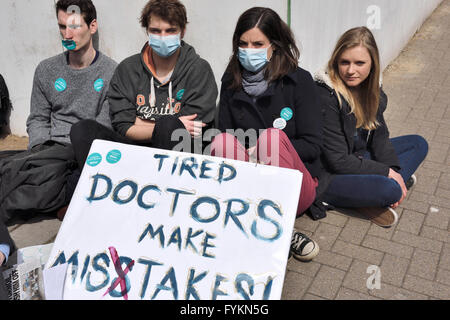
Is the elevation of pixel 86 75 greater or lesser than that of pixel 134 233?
greater

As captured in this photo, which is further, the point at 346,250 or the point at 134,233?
the point at 346,250

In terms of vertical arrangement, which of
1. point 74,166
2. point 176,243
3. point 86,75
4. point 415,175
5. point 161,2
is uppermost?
point 161,2

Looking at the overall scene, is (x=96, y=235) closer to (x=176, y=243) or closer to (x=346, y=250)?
(x=176, y=243)

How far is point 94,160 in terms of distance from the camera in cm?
272

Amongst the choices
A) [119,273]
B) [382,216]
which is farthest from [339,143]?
[119,273]

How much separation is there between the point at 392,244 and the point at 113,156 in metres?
1.85

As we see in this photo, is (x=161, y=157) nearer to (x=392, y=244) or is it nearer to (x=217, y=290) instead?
(x=217, y=290)

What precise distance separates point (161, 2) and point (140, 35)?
0.70m

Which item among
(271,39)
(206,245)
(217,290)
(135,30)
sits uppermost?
(271,39)

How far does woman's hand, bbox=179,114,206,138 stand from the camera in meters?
3.32

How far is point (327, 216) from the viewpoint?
3.49 m

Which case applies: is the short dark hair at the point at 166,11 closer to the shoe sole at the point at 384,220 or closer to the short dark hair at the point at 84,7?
the short dark hair at the point at 84,7
